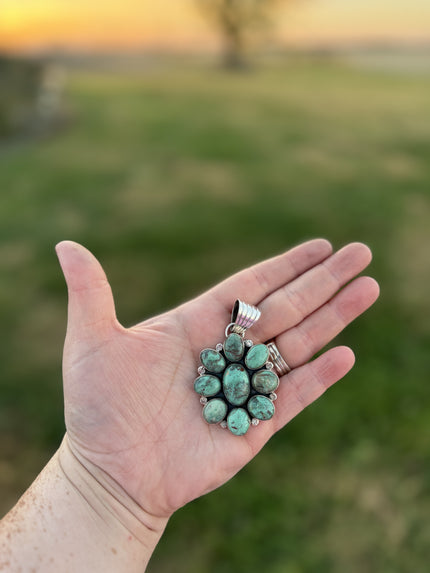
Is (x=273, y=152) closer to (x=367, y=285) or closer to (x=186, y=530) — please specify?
(x=367, y=285)

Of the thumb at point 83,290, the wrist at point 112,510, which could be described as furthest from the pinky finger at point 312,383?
the thumb at point 83,290

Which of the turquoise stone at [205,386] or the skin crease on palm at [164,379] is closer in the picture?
the skin crease on palm at [164,379]

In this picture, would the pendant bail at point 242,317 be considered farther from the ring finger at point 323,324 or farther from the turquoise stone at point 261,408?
Result: the turquoise stone at point 261,408

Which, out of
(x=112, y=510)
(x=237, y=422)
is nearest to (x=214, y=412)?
(x=237, y=422)

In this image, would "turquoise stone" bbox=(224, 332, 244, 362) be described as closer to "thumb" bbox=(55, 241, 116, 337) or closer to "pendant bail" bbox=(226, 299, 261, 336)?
"pendant bail" bbox=(226, 299, 261, 336)

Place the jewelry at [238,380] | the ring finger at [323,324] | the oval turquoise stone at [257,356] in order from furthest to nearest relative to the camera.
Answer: the ring finger at [323,324]
the oval turquoise stone at [257,356]
the jewelry at [238,380]
